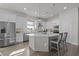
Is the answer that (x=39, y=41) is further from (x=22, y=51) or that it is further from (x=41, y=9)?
(x=41, y=9)

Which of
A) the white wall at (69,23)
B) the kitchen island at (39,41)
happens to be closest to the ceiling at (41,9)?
the white wall at (69,23)

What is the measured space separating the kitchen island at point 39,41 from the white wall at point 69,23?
0.47 meters

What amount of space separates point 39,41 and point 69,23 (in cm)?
145

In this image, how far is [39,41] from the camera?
3.70 m

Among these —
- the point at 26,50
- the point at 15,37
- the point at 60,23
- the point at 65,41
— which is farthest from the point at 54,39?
the point at 15,37

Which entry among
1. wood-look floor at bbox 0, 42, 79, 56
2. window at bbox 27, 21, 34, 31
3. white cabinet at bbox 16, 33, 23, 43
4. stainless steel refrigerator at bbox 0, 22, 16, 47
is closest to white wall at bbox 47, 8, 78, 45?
wood-look floor at bbox 0, 42, 79, 56

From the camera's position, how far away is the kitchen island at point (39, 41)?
3.47 meters

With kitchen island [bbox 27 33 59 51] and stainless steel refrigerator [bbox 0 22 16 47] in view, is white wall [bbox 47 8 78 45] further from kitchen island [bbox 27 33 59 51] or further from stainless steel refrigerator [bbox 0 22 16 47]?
stainless steel refrigerator [bbox 0 22 16 47]

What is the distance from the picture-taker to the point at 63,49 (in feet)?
11.1

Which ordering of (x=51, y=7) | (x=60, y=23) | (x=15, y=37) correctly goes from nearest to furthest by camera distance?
(x=51, y=7)
(x=60, y=23)
(x=15, y=37)

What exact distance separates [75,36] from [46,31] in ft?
3.99

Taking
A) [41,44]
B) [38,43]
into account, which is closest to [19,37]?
[38,43]

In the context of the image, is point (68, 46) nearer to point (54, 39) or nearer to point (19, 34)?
point (54, 39)

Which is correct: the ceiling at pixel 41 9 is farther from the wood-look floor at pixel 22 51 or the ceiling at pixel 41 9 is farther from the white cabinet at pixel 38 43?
the wood-look floor at pixel 22 51
